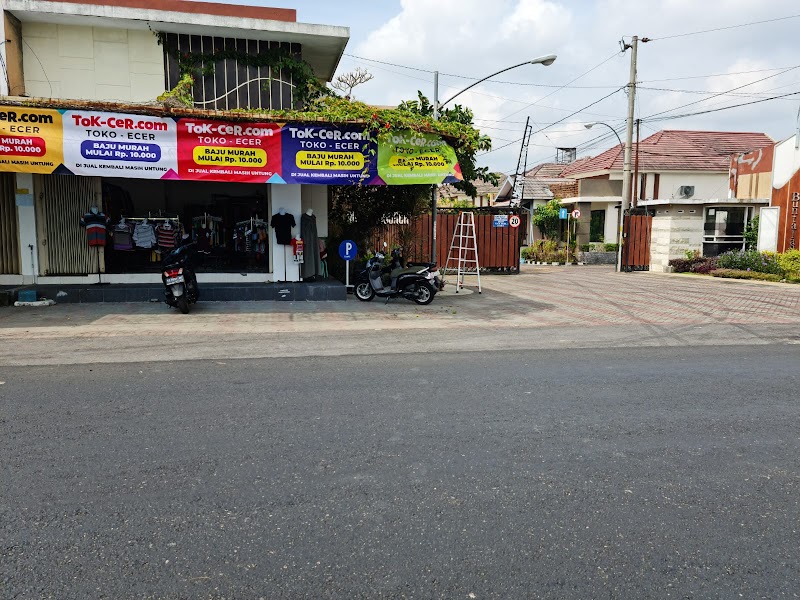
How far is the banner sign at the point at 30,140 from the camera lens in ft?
36.9

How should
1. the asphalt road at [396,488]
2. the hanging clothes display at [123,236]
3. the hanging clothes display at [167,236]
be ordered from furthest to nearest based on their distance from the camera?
1. the hanging clothes display at [167,236]
2. the hanging clothes display at [123,236]
3. the asphalt road at [396,488]

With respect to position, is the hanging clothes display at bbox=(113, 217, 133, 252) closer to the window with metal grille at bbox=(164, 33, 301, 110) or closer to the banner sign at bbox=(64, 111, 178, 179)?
the banner sign at bbox=(64, 111, 178, 179)

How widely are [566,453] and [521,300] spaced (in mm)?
10814

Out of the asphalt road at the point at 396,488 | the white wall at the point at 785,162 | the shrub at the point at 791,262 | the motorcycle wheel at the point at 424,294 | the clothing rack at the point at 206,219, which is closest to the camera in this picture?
the asphalt road at the point at 396,488

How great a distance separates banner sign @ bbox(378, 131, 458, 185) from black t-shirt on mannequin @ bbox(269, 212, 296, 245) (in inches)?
94.7

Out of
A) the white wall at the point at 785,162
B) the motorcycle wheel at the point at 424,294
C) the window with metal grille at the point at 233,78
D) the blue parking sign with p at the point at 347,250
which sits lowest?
the motorcycle wheel at the point at 424,294

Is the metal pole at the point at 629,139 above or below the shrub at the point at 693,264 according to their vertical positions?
above

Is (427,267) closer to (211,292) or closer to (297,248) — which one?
(297,248)

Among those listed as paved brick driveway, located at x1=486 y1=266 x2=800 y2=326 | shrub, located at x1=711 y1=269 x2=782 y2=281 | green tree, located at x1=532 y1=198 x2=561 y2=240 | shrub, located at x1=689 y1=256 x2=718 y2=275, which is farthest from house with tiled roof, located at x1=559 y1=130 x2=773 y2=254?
paved brick driveway, located at x1=486 y1=266 x2=800 y2=326

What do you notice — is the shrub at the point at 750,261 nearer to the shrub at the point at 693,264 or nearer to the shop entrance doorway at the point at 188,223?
the shrub at the point at 693,264

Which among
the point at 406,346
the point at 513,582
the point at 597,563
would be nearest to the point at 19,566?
the point at 513,582

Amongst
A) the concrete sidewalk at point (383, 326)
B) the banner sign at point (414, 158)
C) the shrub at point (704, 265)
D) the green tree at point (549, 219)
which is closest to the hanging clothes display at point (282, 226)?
the concrete sidewalk at point (383, 326)

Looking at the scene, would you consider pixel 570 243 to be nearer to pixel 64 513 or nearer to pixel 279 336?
pixel 279 336

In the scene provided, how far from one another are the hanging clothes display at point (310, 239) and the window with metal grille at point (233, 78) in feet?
9.32
